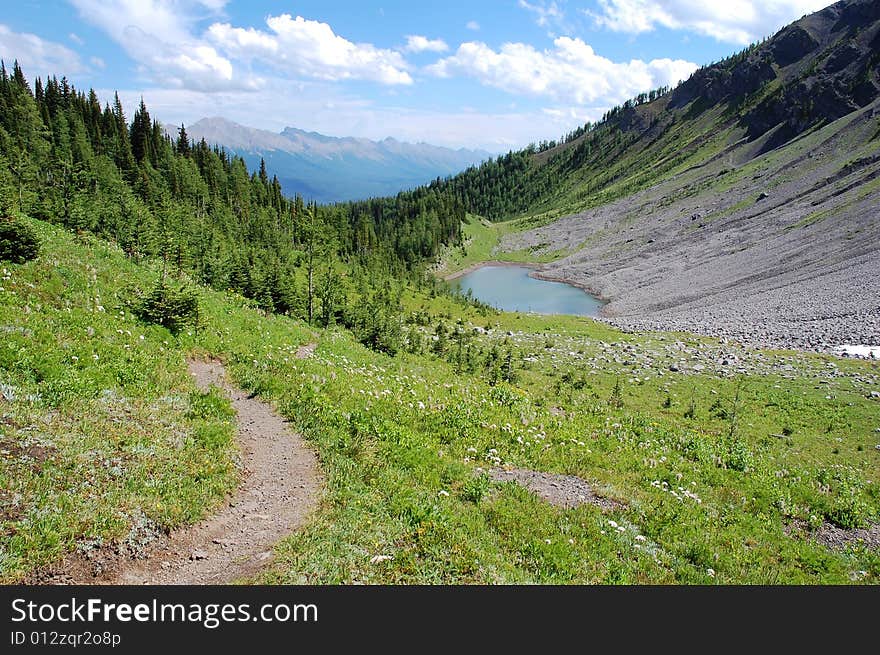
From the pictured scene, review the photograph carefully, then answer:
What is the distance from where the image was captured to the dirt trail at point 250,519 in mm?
8234

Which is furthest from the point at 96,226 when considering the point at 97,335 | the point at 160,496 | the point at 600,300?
the point at 600,300

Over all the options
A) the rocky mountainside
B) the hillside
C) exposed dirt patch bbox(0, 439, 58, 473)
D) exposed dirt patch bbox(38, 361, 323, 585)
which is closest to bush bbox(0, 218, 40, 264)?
exposed dirt patch bbox(38, 361, 323, 585)

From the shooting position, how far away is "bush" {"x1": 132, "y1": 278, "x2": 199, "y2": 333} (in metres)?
19.4

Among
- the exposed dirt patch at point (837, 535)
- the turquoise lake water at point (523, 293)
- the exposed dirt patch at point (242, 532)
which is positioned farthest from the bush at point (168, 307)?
the turquoise lake water at point (523, 293)

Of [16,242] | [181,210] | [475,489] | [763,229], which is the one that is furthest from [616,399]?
[763,229]

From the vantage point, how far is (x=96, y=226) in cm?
5538

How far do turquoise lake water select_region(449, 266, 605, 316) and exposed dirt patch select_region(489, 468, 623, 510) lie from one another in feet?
260

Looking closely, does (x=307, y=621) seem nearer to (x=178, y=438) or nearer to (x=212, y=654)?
(x=212, y=654)

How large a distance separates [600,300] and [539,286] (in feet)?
80.4

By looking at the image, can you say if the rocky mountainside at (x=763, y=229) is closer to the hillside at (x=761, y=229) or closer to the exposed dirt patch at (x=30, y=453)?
the hillside at (x=761, y=229)

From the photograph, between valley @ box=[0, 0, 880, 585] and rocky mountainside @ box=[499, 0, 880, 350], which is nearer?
valley @ box=[0, 0, 880, 585]

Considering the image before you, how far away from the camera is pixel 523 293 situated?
117875mm

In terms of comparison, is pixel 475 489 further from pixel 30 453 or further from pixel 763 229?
pixel 763 229

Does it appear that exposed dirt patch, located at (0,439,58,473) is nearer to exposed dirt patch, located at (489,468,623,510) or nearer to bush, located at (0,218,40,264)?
exposed dirt patch, located at (489,468,623,510)
